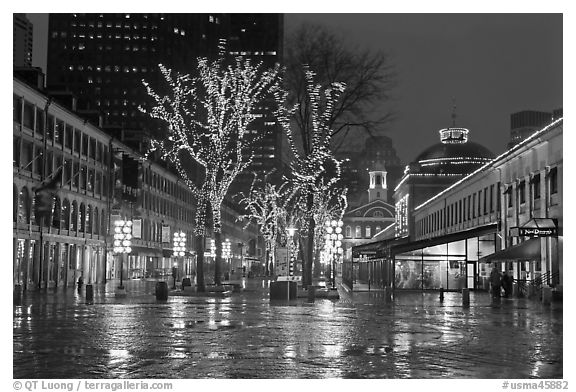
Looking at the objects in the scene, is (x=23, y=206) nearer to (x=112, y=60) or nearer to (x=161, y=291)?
(x=161, y=291)

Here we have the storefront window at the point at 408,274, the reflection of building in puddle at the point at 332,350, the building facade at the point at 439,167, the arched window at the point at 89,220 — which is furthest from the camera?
the building facade at the point at 439,167

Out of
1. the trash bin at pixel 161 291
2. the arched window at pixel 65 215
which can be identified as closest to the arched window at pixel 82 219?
the arched window at pixel 65 215

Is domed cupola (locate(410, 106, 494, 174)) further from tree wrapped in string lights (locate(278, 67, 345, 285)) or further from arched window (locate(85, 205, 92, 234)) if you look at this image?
tree wrapped in string lights (locate(278, 67, 345, 285))

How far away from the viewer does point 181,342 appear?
21797mm

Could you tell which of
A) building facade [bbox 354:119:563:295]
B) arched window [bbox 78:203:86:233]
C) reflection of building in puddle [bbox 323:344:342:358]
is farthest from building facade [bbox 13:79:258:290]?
reflection of building in puddle [bbox 323:344:342:358]

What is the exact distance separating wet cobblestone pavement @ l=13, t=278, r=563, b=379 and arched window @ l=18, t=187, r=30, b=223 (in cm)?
1872

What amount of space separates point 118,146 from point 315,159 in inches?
1566

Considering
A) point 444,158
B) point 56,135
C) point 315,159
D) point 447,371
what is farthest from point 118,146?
point 447,371

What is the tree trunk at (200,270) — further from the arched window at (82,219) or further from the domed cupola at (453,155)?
the domed cupola at (453,155)

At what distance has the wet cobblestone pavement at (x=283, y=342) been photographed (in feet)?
55.0

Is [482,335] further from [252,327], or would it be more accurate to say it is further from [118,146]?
[118,146]

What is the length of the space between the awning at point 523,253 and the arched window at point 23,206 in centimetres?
2933

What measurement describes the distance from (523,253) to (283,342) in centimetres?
3201

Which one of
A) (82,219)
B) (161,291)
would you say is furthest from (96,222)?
(161,291)
